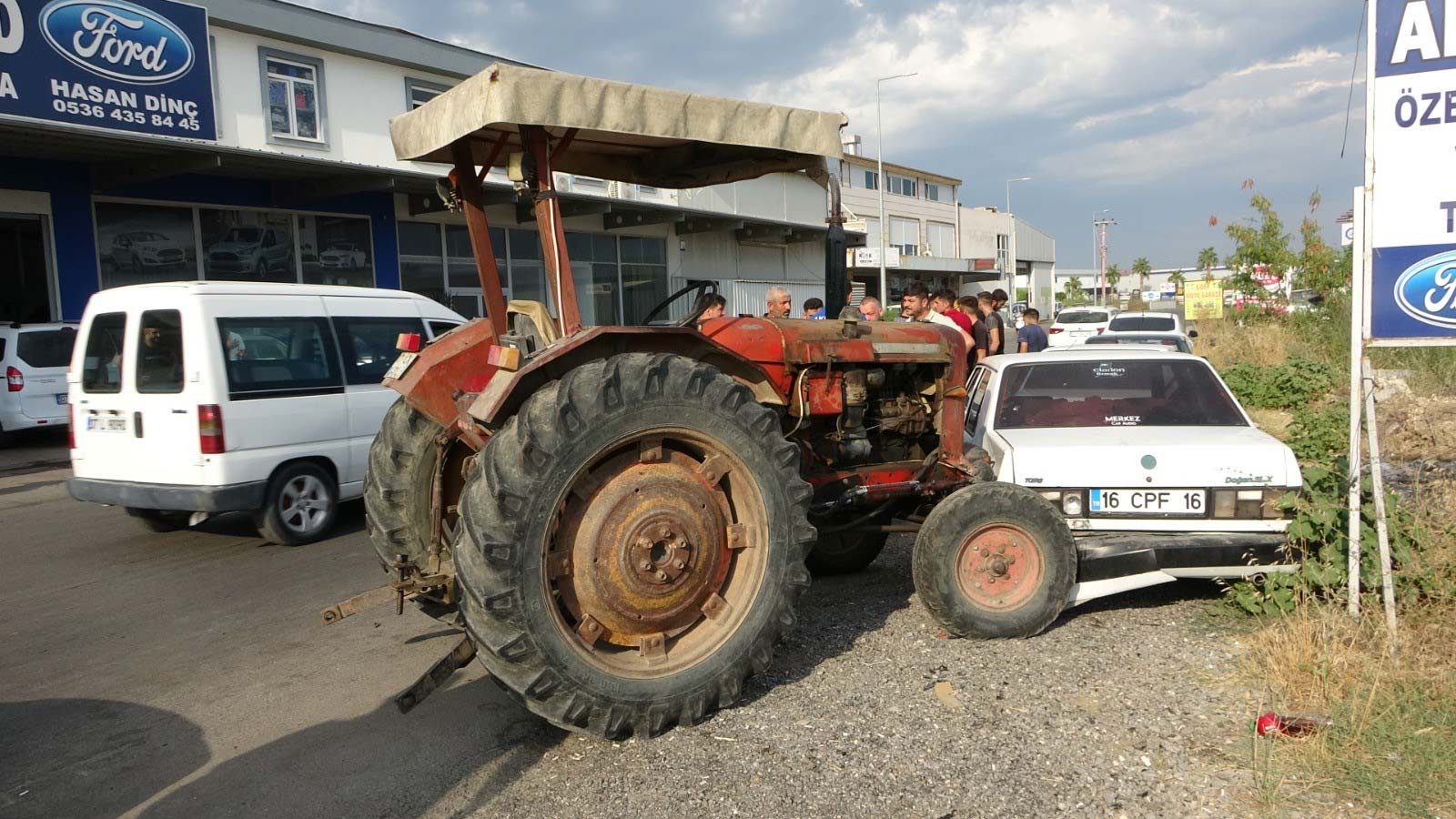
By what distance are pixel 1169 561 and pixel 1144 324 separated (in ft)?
53.1

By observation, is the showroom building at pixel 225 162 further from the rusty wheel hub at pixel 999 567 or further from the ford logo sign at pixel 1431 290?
the ford logo sign at pixel 1431 290

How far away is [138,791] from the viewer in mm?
3551

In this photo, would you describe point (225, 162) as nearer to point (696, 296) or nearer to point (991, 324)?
point (991, 324)

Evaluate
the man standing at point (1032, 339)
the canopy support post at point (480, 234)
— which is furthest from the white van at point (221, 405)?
the man standing at point (1032, 339)

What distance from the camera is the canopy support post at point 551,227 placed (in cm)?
396

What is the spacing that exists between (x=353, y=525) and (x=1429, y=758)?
760cm

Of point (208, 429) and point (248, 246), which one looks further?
point (248, 246)

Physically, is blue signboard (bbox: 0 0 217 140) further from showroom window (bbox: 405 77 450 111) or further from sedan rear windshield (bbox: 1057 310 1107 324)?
sedan rear windshield (bbox: 1057 310 1107 324)

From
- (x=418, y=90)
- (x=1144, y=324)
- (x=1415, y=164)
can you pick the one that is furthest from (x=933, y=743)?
(x=418, y=90)

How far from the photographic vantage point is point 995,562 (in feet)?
15.6

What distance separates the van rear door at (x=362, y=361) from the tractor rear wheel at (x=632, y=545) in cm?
490

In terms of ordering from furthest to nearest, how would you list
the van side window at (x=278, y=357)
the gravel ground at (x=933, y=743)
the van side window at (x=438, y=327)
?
the van side window at (x=438, y=327) < the van side window at (x=278, y=357) < the gravel ground at (x=933, y=743)

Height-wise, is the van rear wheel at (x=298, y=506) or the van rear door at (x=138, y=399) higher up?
the van rear door at (x=138, y=399)

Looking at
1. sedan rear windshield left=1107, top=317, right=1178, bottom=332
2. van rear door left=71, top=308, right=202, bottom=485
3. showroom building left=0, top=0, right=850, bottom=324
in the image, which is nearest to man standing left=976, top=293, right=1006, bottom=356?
showroom building left=0, top=0, right=850, bottom=324
